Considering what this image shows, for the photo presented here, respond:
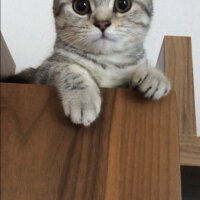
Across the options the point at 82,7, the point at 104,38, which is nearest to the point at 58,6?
the point at 82,7

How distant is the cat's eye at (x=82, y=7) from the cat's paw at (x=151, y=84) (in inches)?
7.9

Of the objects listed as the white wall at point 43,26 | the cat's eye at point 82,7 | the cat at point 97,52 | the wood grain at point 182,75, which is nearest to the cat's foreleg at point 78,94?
the cat at point 97,52

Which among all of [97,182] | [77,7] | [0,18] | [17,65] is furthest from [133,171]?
[0,18]

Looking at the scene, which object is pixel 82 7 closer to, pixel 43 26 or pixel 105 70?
pixel 105 70

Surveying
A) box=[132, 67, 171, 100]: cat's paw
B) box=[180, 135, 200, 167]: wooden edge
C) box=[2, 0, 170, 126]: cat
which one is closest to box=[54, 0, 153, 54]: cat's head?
box=[2, 0, 170, 126]: cat

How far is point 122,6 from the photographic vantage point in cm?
68

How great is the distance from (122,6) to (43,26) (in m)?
0.54

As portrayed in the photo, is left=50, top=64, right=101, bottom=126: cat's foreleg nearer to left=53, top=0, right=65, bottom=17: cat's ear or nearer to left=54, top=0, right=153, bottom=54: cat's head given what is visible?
left=54, top=0, right=153, bottom=54: cat's head

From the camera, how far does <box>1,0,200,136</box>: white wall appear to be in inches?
44.2

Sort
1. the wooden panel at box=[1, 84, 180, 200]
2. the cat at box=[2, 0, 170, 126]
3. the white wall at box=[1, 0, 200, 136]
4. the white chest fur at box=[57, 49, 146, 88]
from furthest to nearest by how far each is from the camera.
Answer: the white wall at box=[1, 0, 200, 136], the white chest fur at box=[57, 49, 146, 88], the cat at box=[2, 0, 170, 126], the wooden panel at box=[1, 84, 180, 200]

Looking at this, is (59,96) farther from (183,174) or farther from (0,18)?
(0,18)

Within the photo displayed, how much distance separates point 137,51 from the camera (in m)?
0.76

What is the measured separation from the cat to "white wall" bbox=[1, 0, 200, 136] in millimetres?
359

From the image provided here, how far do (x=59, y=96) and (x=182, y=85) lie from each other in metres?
0.37
